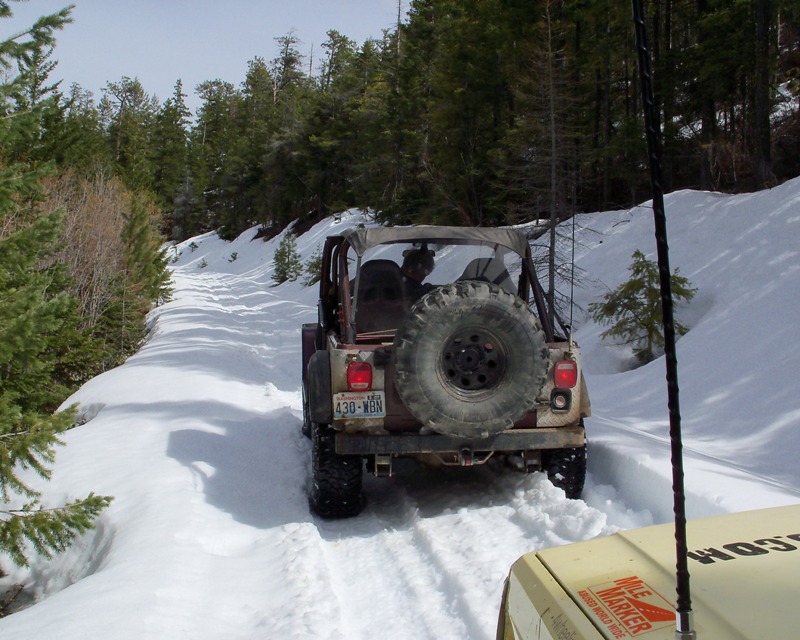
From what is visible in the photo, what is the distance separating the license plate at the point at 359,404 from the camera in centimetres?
533

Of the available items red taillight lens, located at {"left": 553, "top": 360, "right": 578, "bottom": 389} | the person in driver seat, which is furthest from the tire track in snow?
the person in driver seat

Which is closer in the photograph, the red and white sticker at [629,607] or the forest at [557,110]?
the red and white sticker at [629,607]

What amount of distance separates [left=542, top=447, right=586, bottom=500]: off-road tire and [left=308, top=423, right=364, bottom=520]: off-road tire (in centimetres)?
151

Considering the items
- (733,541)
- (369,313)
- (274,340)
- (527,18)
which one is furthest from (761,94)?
(733,541)

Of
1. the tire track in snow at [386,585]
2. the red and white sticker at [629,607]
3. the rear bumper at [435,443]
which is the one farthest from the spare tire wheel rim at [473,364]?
the red and white sticker at [629,607]

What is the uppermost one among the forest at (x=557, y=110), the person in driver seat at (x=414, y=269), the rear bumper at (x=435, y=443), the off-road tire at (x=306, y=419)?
the forest at (x=557, y=110)

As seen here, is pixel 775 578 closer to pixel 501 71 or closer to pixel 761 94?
pixel 761 94

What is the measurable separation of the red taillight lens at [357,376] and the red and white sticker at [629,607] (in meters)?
3.42

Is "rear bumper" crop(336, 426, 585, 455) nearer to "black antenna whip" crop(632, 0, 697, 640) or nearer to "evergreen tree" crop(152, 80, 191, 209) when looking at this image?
"black antenna whip" crop(632, 0, 697, 640)

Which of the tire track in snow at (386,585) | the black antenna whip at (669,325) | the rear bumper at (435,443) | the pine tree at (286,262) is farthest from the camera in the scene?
the pine tree at (286,262)

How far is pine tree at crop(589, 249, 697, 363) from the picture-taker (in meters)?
11.5

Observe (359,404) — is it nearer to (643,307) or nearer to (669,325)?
(669,325)

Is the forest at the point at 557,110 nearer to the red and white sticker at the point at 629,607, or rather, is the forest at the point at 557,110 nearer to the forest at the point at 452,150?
the forest at the point at 452,150

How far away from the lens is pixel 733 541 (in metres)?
2.17
